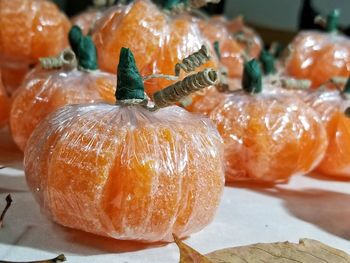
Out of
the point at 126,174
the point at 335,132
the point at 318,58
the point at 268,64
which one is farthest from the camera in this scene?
the point at 318,58

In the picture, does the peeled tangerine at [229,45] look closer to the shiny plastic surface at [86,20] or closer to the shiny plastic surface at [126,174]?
the shiny plastic surface at [86,20]

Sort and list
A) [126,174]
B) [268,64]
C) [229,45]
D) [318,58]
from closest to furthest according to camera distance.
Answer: [126,174] < [268,64] < [318,58] < [229,45]

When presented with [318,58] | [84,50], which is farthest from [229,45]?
[84,50]

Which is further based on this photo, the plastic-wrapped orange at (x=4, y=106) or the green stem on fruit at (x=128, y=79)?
the plastic-wrapped orange at (x=4, y=106)

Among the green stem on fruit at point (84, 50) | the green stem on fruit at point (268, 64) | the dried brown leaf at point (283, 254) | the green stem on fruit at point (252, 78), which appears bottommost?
the dried brown leaf at point (283, 254)

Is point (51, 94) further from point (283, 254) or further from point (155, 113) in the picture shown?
point (283, 254)

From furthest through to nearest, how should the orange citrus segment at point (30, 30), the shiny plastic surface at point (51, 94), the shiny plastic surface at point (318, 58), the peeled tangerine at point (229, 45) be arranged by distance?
1. the peeled tangerine at point (229, 45)
2. the shiny plastic surface at point (318, 58)
3. the orange citrus segment at point (30, 30)
4. the shiny plastic surface at point (51, 94)

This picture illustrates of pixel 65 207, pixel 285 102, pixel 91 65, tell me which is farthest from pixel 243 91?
pixel 65 207

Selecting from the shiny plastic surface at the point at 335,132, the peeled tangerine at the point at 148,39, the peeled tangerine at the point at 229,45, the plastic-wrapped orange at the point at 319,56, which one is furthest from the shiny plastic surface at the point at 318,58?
the peeled tangerine at the point at 148,39
